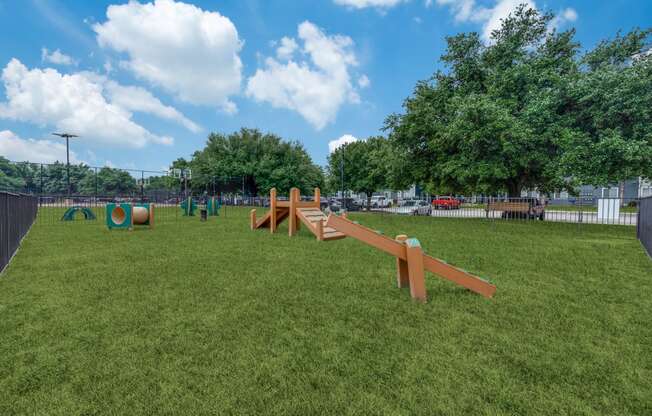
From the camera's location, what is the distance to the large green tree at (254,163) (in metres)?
41.3

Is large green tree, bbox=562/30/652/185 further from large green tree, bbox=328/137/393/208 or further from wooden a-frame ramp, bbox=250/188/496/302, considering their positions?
large green tree, bbox=328/137/393/208

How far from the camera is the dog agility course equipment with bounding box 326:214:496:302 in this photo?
440 cm

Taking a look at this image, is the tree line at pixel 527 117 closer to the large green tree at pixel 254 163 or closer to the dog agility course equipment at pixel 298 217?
the dog agility course equipment at pixel 298 217

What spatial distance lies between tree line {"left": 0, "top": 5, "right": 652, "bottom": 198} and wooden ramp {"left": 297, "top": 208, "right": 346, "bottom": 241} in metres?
8.71

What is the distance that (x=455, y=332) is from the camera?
11.0 feet

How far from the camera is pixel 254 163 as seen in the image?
1639 inches

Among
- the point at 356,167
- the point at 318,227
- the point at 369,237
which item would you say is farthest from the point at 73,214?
the point at 356,167

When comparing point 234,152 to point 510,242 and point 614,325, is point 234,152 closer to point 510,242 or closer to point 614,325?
point 510,242

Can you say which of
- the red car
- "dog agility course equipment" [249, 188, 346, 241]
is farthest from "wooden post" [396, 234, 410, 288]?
the red car

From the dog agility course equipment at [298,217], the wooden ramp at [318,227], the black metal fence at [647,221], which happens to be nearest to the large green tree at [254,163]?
the dog agility course equipment at [298,217]

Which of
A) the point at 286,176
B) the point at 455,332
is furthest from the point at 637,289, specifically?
the point at 286,176

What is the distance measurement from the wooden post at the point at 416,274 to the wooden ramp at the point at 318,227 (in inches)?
196

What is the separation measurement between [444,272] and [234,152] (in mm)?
41667

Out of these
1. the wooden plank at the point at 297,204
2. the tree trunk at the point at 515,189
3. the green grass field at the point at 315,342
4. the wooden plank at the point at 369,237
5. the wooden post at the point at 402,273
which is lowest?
the green grass field at the point at 315,342
